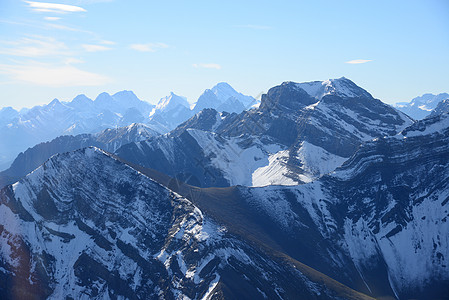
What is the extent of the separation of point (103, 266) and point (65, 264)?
17.2m

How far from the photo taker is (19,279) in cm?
18550

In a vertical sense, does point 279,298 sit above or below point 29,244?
below

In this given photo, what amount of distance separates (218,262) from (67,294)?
65508 millimetres

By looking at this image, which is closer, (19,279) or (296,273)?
(19,279)

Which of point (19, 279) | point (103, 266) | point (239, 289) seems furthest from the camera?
point (103, 266)

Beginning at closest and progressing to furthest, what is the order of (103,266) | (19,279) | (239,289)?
(239,289) → (19,279) → (103,266)

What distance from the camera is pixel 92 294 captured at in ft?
616

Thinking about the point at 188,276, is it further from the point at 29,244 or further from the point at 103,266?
the point at 29,244

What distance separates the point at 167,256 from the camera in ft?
643

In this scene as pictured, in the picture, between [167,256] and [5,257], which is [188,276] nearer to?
[167,256]

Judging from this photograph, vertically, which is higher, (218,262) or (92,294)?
(218,262)

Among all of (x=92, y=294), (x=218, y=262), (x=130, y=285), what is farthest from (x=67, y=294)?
(x=218, y=262)

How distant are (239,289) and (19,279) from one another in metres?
92.6

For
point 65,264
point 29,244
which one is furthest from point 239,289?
Result: point 29,244
